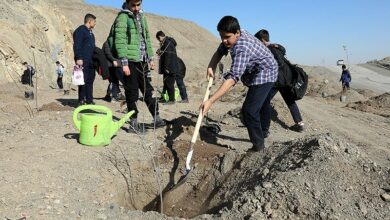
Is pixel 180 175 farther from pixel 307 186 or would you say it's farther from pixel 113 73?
pixel 113 73

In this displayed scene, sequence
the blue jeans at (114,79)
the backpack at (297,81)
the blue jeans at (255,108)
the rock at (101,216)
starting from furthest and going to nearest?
the blue jeans at (114,79) < the backpack at (297,81) < the blue jeans at (255,108) < the rock at (101,216)

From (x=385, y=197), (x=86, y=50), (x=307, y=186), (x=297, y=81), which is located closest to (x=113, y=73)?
(x=86, y=50)

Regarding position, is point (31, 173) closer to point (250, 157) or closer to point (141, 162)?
point (141, 162)

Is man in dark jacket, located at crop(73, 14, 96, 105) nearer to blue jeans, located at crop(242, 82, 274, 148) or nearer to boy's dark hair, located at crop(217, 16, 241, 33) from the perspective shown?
blue jeans, located at crop(242, 82, 274, 148)

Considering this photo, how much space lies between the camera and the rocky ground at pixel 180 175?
330 centimetres

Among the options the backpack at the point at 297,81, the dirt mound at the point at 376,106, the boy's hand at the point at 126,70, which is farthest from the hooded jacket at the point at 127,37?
the dirt mound at the point at 376,106

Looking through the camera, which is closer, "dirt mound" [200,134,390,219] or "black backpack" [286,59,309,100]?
"dirt mound" [200,134,390,219]

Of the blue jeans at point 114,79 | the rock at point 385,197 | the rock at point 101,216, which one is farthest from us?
the blue jeans at point 114,79

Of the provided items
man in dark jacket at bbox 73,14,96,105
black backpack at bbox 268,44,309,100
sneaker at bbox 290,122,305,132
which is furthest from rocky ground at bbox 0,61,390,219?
man in dark jacket at bbox 73,14,96,105

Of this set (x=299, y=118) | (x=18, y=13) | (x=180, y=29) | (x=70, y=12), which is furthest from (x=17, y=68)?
(x=180, y=29)

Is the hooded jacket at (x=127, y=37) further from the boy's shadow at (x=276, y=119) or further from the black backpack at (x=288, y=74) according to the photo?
the boy's shadow at (x=276, y=119)

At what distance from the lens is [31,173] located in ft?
12.7

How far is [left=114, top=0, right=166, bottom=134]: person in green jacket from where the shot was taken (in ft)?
16.8

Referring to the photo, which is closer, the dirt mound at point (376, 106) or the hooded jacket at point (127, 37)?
the hooded jacket at point (127, 37)
